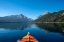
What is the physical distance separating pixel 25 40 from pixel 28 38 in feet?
3.70

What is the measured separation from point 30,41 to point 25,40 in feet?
4.68

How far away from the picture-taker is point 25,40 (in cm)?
3159

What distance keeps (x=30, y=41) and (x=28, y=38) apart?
1102 mm

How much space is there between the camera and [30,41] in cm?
3166

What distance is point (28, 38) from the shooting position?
106 ft
